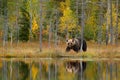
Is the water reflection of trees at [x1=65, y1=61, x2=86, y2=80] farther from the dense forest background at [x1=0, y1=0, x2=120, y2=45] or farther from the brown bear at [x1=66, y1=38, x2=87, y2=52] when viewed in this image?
the dense forest background at [x1=0, y1=0, x2=120, y2=45]

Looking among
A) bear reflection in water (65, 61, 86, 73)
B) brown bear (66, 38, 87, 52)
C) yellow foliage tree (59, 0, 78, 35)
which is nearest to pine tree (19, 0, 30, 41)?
yellow foliage tree (59, 0, 78, 35)

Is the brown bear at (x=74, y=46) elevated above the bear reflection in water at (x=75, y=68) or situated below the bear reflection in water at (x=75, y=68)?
below

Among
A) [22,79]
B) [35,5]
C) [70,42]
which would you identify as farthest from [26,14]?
[22,79]

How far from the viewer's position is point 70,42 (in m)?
45.9

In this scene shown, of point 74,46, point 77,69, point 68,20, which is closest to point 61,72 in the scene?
point 77,69

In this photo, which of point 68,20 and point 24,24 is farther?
point 24,24

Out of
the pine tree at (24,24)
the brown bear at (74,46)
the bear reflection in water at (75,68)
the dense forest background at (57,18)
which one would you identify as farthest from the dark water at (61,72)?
the pine tree at (24,24)

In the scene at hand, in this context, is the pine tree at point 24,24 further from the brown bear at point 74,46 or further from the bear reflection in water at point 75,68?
the bear reflection in water at point 75,68

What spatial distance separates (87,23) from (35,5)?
29.7ft

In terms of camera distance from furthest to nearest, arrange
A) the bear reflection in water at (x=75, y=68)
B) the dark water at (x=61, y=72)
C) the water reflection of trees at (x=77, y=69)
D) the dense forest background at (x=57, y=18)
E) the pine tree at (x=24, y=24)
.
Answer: the pine tree at (x=24, y=24) → the dense forest background at (x=57, y=18) → the bear reflection in water at (x=75, y=68) → the water reflection of trees at (x=77, y=69) → the dark water at (x=61, y=72)

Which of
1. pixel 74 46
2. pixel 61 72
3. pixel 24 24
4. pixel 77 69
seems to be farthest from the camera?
pixel 24 24

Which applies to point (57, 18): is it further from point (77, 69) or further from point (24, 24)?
point (77, 69)

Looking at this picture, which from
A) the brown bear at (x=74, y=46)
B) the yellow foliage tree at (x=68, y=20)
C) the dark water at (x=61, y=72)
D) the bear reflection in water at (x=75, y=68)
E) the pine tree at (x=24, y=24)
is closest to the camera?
the dark water at (x=61, y=72)

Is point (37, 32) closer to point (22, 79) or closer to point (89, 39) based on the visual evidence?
point (89, 39)
